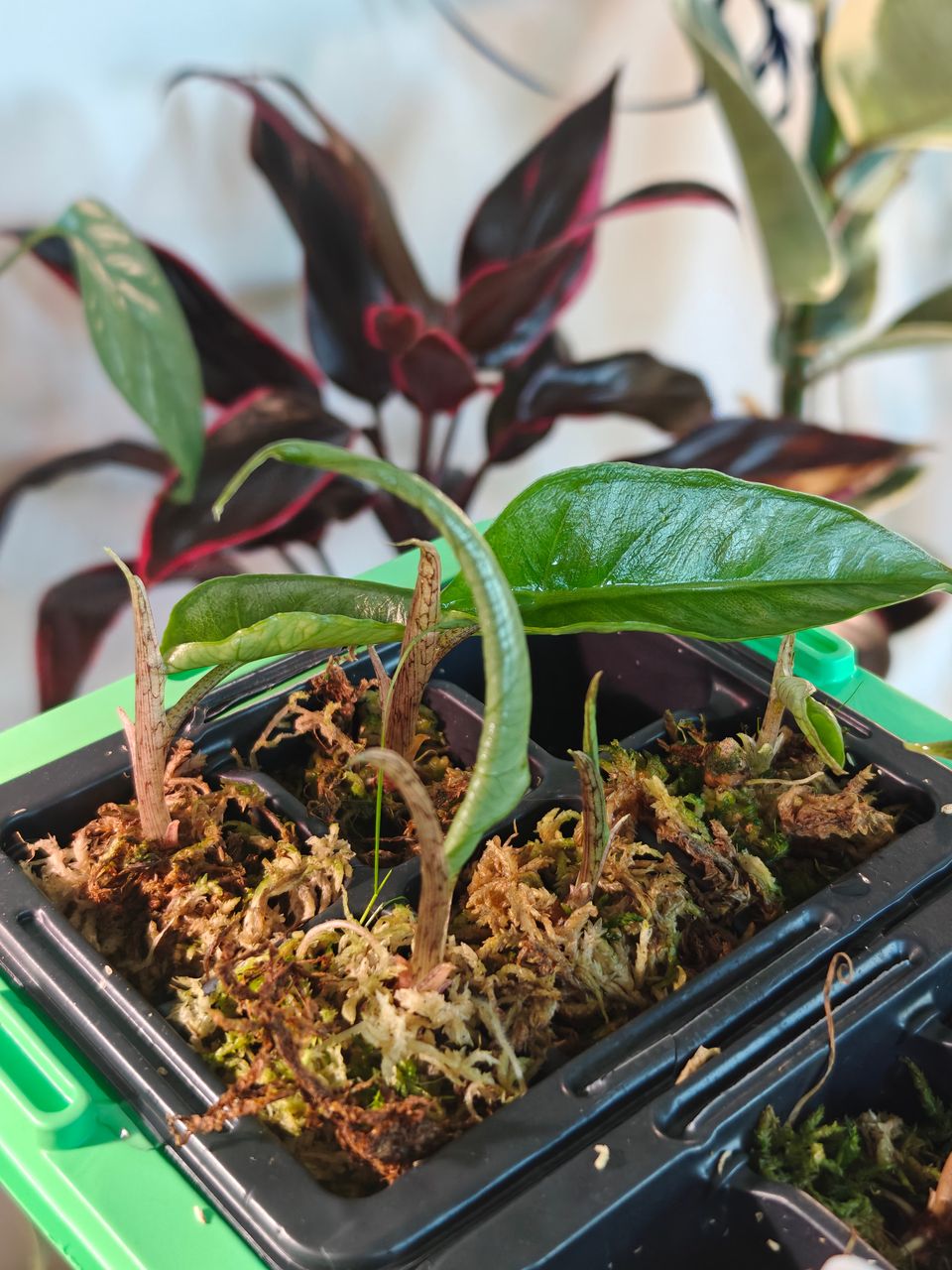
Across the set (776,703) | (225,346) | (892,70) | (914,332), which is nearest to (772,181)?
(892,70)

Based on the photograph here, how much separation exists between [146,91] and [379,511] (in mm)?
399

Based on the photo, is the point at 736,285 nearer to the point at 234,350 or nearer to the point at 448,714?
the point at 234,350

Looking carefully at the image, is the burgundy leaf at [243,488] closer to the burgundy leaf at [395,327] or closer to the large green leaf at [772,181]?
the burgundy leaf at [395,327]

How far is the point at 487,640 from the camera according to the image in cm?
33

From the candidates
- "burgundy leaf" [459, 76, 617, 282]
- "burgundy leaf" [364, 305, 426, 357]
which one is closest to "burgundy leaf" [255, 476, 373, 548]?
"burgundy leaf" [364, 305, 426, 357]

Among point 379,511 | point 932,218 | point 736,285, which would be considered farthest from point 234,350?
point 932,218

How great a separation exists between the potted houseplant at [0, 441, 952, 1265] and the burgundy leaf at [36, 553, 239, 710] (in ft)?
1.79

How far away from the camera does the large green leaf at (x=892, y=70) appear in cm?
91

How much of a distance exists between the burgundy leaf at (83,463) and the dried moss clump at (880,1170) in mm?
821

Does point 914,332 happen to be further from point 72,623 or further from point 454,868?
point 454,868

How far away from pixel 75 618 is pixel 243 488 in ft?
0.75

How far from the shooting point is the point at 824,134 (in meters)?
1.11

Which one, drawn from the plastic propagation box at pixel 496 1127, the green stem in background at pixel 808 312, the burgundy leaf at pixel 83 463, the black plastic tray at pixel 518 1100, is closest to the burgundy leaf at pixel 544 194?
the green stem in background at pixel 808 312

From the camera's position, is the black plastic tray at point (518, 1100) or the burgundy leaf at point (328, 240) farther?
the burgundy leaf at point (328, 240)
